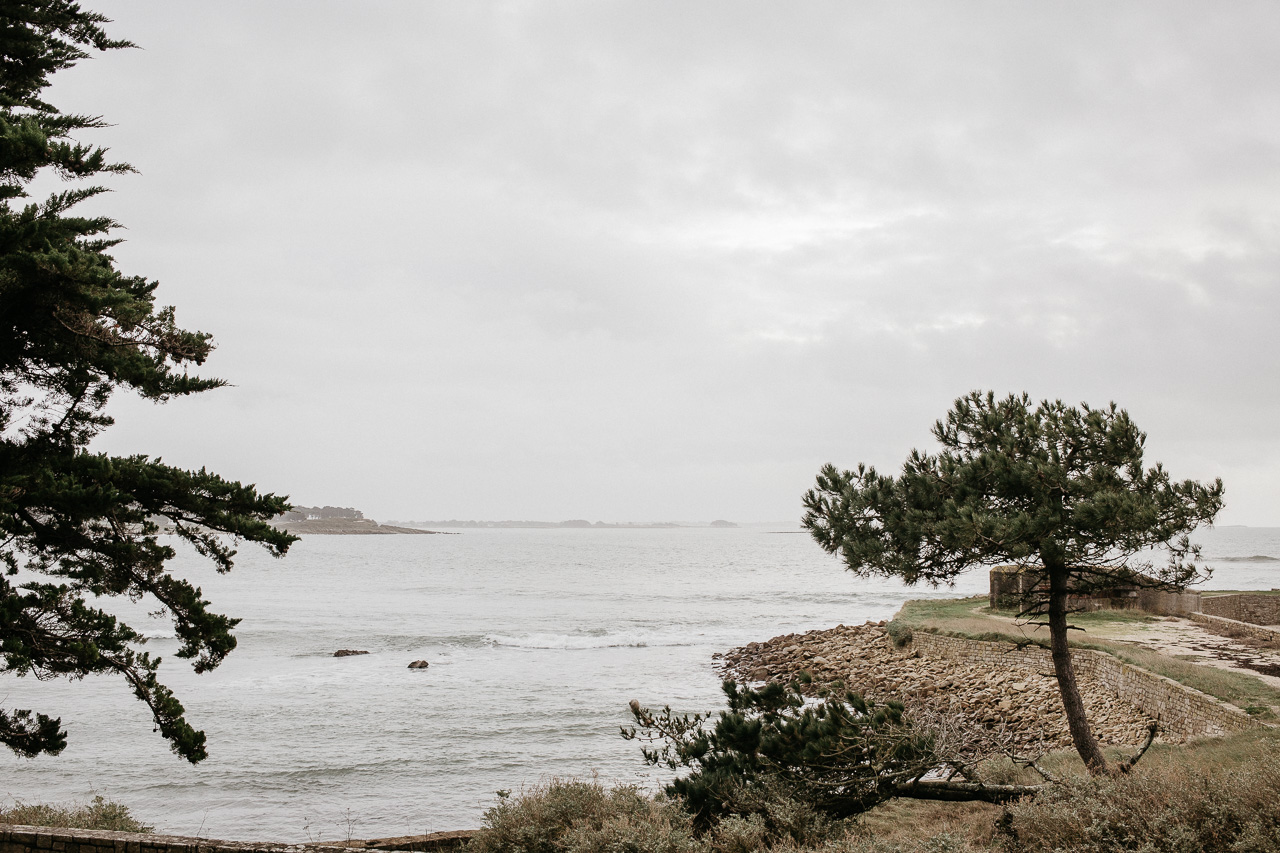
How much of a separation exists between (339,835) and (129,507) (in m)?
7.91

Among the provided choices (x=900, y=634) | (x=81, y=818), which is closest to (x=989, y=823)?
(x=81, y=818)

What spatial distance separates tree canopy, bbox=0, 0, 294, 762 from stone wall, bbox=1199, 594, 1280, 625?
1270 inches

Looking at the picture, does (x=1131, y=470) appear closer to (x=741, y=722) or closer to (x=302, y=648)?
(x=741, y=722)

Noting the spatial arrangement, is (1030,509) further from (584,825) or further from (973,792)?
(584,825)

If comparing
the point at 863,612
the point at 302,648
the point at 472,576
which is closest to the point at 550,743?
the point at 302,648

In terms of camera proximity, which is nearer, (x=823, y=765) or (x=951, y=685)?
(x=823, y=765)

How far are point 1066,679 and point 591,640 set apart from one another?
33003 millimetres

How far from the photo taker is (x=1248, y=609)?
28.1 meters

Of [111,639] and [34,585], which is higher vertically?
[34,585]

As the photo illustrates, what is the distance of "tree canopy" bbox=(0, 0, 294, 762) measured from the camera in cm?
764

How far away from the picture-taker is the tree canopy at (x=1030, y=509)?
941cm

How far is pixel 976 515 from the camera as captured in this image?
9.15 m

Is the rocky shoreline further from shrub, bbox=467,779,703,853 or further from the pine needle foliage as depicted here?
shrub, bbox=467,779,703,853

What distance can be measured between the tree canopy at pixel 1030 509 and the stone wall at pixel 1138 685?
73.9 inches
